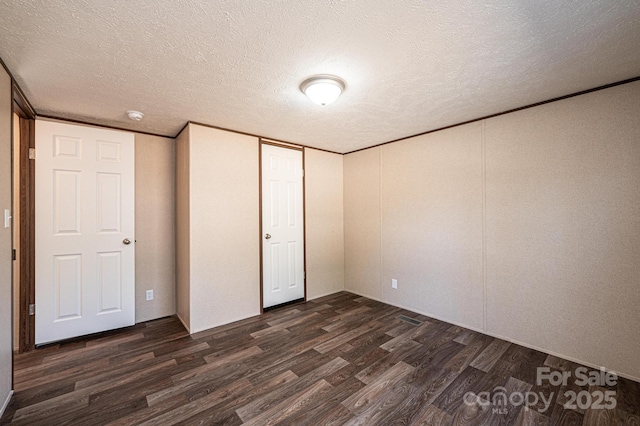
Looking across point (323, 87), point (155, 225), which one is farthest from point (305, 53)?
point (155, 225)

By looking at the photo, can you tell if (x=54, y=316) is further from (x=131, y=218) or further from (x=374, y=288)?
(x=374, y=288)

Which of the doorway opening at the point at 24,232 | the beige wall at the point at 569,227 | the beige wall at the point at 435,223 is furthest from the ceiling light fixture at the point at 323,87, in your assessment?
the doorway opening at the point at 24,232

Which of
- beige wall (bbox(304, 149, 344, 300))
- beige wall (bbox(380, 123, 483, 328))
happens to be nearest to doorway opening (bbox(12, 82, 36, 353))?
beige wall (bbox(304, 149, 344, 300))

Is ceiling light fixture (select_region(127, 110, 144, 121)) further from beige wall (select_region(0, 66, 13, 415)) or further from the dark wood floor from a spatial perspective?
the dark wood floor

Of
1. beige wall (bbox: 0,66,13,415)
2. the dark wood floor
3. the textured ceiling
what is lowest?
the dark wood floor

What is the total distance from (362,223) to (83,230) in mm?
3414

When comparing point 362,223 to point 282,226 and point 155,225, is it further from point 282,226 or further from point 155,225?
point 155,225

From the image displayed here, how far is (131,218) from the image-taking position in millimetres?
3006

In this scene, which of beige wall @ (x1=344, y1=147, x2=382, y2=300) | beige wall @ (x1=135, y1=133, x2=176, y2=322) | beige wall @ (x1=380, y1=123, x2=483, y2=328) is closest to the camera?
beige wall @ (x1=380, y1=123, x2=483, y2=328)

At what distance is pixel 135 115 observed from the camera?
2562 mm

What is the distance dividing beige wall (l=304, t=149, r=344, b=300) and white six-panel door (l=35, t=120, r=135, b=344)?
7.29 ft

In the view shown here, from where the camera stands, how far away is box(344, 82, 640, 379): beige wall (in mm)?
2053

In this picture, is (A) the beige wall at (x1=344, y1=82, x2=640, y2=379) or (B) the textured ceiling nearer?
(B) the textured ceiling

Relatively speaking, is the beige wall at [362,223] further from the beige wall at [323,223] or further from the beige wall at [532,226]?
the beige wall at [532,226]
